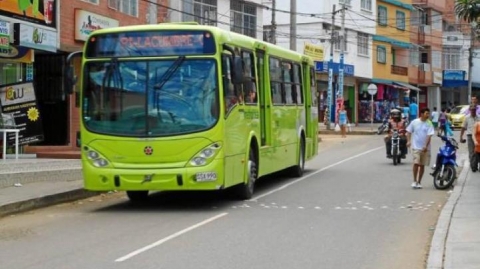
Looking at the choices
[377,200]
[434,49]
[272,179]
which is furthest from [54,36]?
[434,49]

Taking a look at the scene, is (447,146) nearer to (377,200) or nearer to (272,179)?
(377,200)

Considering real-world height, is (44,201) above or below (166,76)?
below

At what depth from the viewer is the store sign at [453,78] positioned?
71562 millimetres

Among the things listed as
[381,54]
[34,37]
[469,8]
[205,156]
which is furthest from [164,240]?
[381,54]

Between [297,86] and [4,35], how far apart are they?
7.29 meters

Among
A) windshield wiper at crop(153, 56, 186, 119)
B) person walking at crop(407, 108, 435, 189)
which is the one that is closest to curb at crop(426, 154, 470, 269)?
person walking at crop(407, 108, 435, 189)

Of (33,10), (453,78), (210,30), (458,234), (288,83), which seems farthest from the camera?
(453,78)

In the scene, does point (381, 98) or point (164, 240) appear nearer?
point (164, 240)

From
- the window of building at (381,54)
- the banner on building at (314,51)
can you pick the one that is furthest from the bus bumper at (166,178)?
the window of building at (381,54)

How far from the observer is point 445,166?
16984 mm

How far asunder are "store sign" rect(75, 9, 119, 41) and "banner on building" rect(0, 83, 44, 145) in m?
2.37

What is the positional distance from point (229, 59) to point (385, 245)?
16.1 ft

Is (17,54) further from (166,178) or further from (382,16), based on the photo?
Result: (382,16)

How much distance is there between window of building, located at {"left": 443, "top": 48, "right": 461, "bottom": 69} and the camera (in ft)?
240
